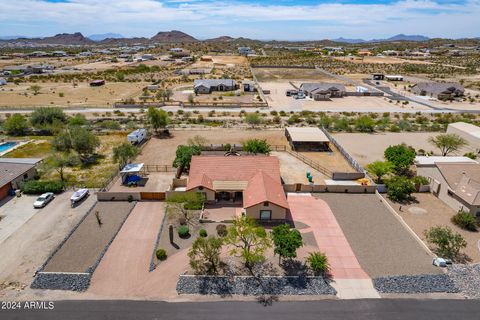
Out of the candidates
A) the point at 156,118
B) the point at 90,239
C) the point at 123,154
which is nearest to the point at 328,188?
the point at 90,239

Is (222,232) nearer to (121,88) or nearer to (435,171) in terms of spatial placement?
(435,171)

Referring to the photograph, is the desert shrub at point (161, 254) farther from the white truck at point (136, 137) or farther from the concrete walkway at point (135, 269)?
the white truck at point (136, 137)

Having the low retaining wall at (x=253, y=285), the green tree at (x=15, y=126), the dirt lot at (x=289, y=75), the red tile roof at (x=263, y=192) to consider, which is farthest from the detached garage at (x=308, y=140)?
the dirt lot at (x=289, y=75)

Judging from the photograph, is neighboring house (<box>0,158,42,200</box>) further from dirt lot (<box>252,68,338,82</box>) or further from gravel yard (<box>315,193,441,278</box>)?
dirt lot (<box>252,68,338,82</box>)

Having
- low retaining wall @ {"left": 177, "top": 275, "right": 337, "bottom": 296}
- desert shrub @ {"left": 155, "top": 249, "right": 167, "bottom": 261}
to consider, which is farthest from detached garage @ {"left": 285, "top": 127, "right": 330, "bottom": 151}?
desert shrub @ {"left": 155, "top": 249, "right": 167, "bottom": 261}

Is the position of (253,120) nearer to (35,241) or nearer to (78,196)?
(78,196)

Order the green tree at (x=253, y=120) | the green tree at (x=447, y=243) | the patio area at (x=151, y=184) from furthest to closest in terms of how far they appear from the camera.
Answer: the green tree at (x=253, y=120)
the patio area at (x=151, y=184)
the green tree at (x=447, y=243)
